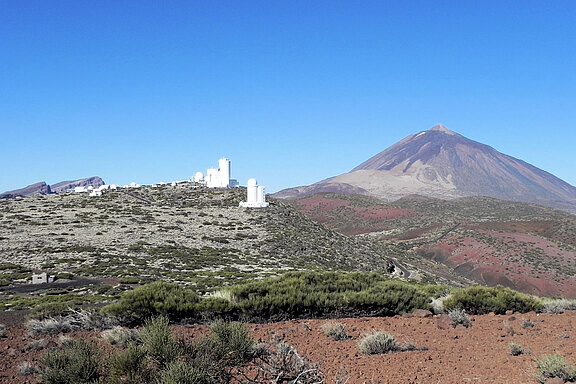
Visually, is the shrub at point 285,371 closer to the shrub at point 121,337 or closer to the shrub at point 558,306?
the shrub at point 121,337

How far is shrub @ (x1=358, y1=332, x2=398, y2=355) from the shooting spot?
6344 mm

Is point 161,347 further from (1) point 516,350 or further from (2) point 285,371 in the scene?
(1) point 516,350

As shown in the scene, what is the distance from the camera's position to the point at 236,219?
3712 centimetres

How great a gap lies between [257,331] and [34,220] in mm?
31679

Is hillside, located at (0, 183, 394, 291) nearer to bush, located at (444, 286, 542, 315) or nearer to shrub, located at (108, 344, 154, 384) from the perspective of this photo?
bush, located at (444, 286, 542, 315)

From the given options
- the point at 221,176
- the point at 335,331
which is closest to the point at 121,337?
the point at 335,331

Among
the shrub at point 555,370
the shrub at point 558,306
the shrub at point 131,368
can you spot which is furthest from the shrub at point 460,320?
the shrub at point 131,368

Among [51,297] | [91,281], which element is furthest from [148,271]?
[51,297]

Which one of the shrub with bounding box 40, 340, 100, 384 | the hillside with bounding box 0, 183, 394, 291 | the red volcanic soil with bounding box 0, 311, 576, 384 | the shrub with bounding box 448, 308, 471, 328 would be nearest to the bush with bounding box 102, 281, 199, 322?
the red volcanic soil with bounding box 0, 311, 576, 384

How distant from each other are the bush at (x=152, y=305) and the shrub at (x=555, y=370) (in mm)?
5867

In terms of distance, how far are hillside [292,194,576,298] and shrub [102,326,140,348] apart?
1164 inches

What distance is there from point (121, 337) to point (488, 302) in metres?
7.51

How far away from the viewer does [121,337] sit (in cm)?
667

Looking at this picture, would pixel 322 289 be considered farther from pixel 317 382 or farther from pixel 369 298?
pixel 317 382
